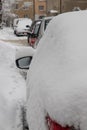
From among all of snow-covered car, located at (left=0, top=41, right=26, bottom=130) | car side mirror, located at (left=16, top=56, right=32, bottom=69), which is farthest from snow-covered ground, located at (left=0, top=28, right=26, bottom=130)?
car side mirror, located at (left=16, top=56, right=32, bottom=69)

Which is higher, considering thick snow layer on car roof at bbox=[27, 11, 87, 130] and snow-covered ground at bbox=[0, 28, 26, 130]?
thick snow layer on car roof at bbox=[27, 11, 87, 130]

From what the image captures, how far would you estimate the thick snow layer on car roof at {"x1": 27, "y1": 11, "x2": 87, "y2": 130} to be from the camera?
10.8ft

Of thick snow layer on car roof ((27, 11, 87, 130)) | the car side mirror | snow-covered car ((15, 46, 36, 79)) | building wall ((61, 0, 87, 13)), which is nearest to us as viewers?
thick snow layer on car roof ((27, 11, 87, 130))

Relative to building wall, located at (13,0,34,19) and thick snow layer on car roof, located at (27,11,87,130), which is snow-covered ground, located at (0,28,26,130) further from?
building wall, located at (13,0,34,19)

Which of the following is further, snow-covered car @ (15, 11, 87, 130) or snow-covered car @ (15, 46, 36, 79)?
snow-covered car @ (15, 46, 36, 79)

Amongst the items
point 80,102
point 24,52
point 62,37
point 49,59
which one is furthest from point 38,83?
point 24,52

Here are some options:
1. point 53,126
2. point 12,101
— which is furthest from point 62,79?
point 12,101

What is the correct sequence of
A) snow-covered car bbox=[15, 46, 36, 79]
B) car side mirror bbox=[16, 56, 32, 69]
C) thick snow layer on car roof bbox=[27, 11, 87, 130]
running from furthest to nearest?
car side mirror bbox=[16, 56, 32, 69], snow-covered car bbox=[15, 46, 36, 79], thick snow layer on car roof bbox=[27, 11, 87, 130]

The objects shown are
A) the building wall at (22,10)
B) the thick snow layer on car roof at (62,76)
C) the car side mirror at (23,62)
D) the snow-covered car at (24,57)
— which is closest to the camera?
the thick snow layer on car roof at (62,76)

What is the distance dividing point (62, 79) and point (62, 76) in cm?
7

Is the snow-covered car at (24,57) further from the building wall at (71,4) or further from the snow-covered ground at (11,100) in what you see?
the building wall at (71,4)

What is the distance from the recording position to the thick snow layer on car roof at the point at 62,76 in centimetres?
329

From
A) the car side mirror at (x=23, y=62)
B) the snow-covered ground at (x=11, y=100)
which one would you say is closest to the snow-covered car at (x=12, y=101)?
the snow-covered ground at (x=11, y=100)

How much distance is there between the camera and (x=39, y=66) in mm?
4605
